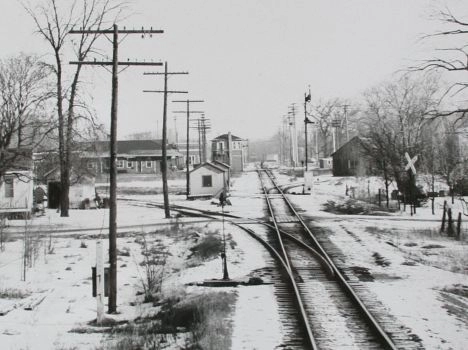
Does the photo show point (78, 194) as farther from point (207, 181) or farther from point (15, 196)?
point (207, 181)

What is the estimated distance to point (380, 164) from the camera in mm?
35844

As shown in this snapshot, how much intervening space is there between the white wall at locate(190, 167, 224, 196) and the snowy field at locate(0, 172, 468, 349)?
15.1 meters

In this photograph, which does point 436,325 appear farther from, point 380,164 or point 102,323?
point 380,164

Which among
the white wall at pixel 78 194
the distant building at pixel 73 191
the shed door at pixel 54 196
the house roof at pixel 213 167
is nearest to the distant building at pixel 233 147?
the house roof at pixel 213 167

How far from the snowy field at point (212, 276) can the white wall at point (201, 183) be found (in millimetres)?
15135

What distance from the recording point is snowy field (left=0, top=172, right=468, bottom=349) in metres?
9.31

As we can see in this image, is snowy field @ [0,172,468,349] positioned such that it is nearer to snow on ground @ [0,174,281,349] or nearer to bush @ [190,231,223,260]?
snow on ground @ [0,174,281,349]

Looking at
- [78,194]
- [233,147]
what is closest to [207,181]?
[78,194]

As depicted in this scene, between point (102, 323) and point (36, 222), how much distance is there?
74.9ft

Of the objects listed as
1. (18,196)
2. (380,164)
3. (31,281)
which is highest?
(380,164)

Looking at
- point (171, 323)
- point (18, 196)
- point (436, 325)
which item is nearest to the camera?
point (436, 325)

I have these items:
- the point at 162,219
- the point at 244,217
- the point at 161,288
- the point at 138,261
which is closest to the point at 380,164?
the point at 244,217

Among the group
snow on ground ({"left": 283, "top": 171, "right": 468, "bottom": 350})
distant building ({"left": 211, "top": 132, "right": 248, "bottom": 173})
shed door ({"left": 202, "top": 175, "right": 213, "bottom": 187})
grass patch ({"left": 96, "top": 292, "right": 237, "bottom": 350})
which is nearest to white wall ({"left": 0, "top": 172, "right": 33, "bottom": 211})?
shed door ({"left": 202, "top": 175, "right": 213, "bottom": 187})

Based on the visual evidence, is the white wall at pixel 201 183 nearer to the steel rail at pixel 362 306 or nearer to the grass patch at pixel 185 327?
the steel rail at pixel 362 306
